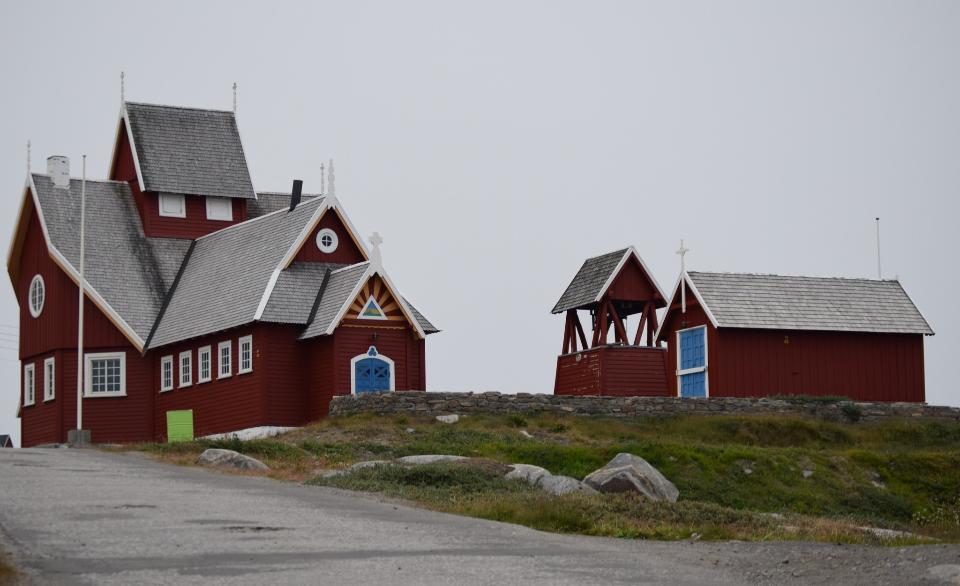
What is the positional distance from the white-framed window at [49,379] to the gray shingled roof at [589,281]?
707 inches

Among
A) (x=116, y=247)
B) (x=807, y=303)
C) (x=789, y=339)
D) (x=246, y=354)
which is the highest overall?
(x=116, y=247)

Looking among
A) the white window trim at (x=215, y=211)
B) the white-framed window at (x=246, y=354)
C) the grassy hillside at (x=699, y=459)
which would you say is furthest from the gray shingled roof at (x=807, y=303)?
the white window trim at (x=215, y=211)

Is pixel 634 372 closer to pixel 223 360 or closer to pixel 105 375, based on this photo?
pixel 223 360

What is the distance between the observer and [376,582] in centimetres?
1691

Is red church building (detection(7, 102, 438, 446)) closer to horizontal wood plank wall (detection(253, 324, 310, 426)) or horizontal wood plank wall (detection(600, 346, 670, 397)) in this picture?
horizontal wood plank wall (detection(253, 324, 310, 426))

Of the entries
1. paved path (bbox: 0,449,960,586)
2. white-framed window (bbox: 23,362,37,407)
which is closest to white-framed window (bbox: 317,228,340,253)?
white-framed window (bbox: 23,362,37,407)

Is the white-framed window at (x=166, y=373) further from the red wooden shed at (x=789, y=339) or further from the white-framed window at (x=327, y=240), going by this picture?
the red wooden shed at (x=789, y=339)

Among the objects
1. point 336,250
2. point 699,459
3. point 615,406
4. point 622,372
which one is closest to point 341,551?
point 699,459

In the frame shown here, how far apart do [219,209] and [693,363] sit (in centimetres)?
1923

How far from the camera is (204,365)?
5272cm

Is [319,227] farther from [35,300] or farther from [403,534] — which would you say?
[403,534]

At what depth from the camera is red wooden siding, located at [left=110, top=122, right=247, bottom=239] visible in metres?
58.8

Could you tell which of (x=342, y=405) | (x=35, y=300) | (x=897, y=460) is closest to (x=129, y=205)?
(x=35, y=300)

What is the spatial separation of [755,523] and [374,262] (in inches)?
1043
